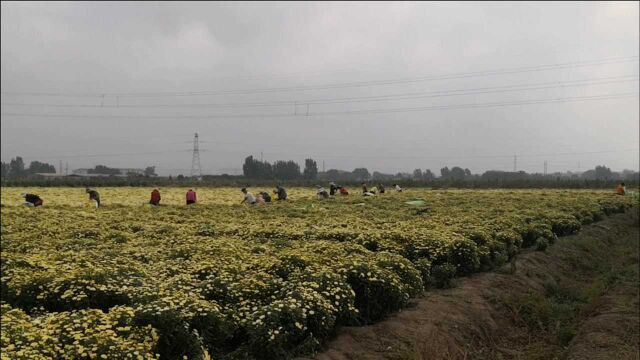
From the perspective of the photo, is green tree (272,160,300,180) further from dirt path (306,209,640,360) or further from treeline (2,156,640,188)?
dirt path (306,209,640,360)

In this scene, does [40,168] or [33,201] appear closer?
[33,201]

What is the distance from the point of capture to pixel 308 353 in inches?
247

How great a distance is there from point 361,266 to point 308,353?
2075mm

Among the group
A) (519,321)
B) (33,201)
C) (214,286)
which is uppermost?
(33,201)

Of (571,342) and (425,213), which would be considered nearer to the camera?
(571,342)

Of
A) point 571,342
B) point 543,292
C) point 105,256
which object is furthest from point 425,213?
point 105,256

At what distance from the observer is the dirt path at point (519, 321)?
717cm

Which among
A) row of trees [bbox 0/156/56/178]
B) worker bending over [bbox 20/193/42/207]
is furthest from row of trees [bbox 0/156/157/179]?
worker bending over [bbox 20/193/42/207]

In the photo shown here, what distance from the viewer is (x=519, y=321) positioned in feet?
31.5

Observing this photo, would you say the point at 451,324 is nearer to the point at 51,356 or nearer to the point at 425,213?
the point at 51,356

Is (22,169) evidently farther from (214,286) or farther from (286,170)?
(214,286)

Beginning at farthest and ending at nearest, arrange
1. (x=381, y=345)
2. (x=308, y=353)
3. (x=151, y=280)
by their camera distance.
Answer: (x=151, y=280) → (x=381, y=345) → (x=308, y=353)

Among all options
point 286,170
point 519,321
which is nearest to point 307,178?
point 286,170

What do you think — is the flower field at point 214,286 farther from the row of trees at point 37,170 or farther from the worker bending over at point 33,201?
the row of trees at point 37,170
